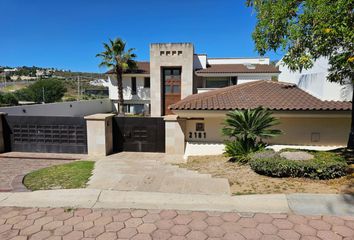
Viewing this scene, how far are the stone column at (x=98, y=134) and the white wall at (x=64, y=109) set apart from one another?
637cm

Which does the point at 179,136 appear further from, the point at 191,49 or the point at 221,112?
the point at 191,49

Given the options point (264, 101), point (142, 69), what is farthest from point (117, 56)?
point (264, 101)

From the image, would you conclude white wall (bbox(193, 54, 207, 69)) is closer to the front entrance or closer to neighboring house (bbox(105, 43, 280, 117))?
neighboring house (bbox(105, 43, 280, 117))

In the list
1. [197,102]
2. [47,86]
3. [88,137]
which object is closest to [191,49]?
[197,102]

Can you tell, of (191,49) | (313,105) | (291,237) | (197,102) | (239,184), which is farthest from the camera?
Result: (191,49)

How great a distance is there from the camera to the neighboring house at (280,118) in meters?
10.1

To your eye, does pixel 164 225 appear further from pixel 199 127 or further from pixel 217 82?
pixel 217 82

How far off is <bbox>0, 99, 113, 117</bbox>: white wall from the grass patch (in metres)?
8.48

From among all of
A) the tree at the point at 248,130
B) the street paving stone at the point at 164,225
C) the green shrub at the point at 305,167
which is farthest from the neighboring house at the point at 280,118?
the street paving stone at the point at 164,225

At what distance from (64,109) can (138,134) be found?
12.1 metres

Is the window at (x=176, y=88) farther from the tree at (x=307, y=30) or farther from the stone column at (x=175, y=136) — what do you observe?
the tree at (x=307, y=30)

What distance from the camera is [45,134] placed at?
12398 millimetres

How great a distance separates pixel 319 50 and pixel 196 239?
5.90m

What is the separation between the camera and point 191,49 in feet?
80.6
